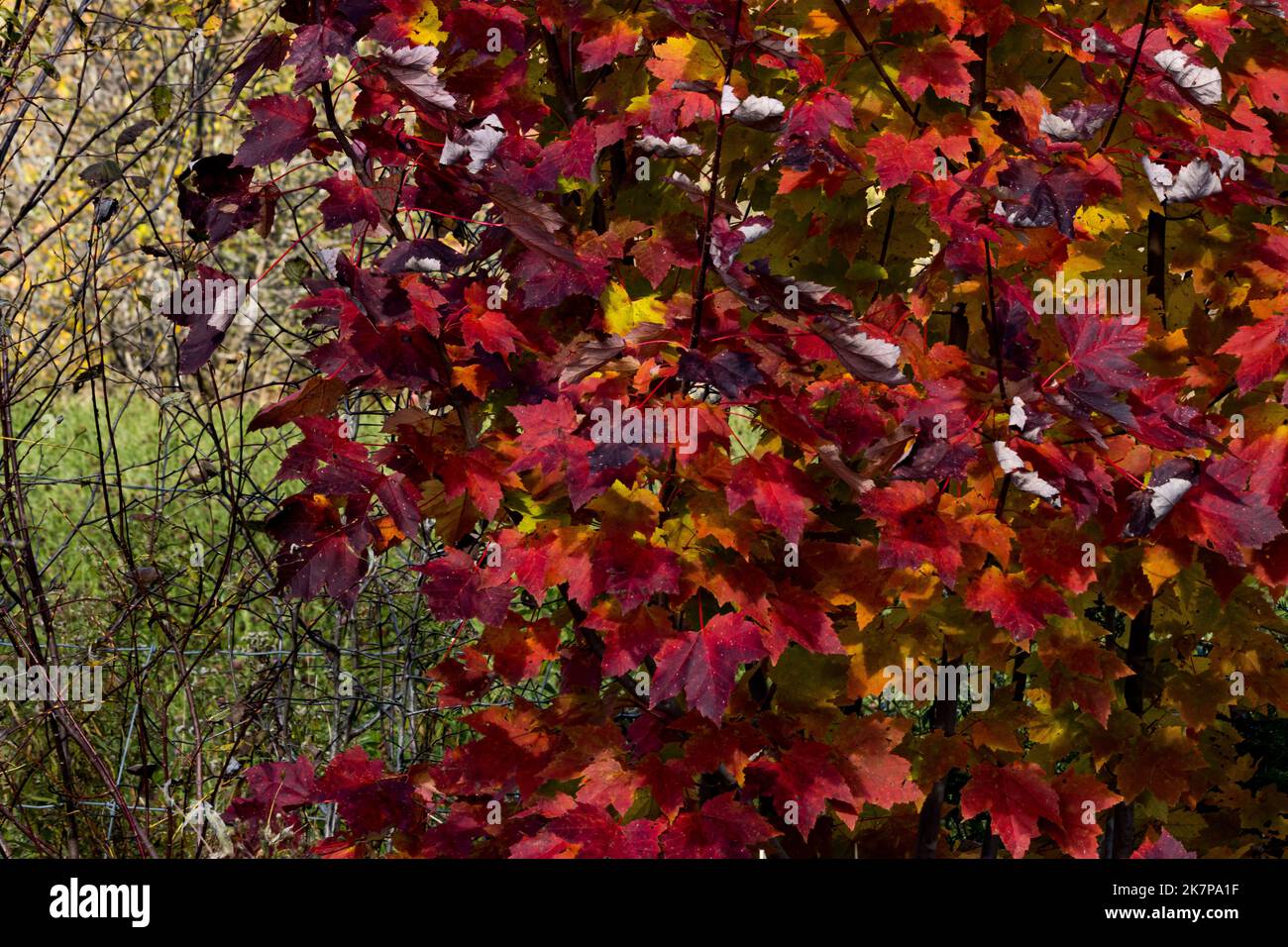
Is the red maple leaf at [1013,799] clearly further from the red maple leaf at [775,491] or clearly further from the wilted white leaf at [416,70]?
the wilted white leaf at [416,70]

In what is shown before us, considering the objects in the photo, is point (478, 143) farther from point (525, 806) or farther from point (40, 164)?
point (40, 164)

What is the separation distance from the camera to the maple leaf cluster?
1859mm

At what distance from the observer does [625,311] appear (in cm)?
208

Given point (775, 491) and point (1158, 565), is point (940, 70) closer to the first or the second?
point (775, 491)

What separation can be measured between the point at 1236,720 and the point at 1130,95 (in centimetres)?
184
